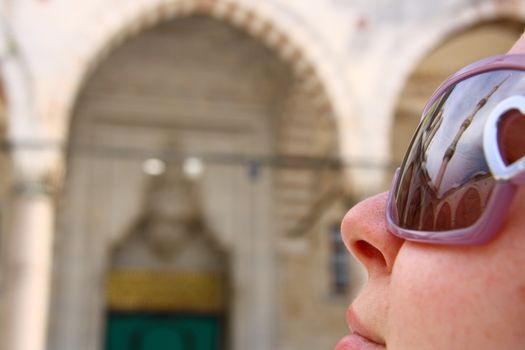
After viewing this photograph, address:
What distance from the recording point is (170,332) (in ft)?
31.0

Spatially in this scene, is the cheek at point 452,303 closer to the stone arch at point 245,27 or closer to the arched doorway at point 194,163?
the stone arch at point 245,27

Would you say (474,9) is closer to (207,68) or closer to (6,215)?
(207,68)

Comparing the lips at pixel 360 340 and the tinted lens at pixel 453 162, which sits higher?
the tinted lens at pixel 453 162

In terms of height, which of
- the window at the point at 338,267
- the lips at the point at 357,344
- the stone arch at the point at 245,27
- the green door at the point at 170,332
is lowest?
the green door at the point at 170,332

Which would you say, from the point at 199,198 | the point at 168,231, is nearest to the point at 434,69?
the point at 199,198

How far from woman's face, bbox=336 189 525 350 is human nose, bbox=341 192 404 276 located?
1.2 inches

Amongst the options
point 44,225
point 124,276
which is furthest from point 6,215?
point 44,225

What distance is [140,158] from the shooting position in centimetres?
888

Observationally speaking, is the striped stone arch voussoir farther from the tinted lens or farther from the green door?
the tinted lens

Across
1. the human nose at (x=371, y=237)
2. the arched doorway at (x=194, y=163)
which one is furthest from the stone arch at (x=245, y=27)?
the human nose at (x=371, y=237)

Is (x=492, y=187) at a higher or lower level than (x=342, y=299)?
higher

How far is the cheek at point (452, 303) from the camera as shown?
47 centimetres

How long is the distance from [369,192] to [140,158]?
10.1 feet

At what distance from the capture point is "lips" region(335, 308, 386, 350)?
601 mm
